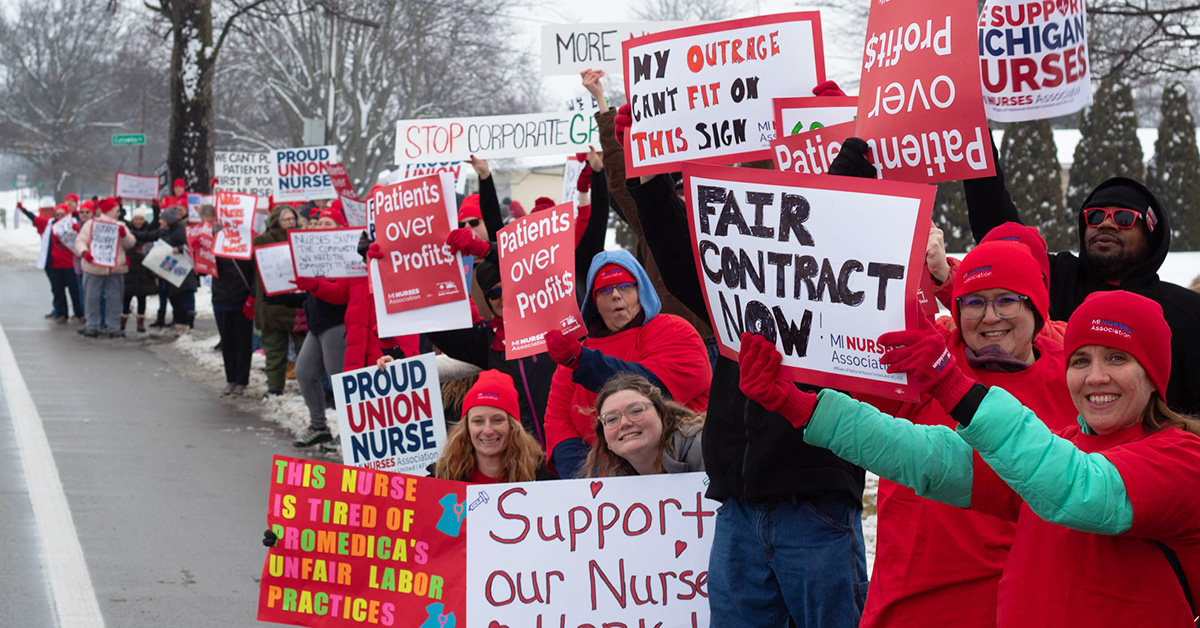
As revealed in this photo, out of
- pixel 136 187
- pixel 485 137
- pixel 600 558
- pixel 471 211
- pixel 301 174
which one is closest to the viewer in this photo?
pixel 600 558

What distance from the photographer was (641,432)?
4.39m

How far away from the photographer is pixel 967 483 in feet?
8.98

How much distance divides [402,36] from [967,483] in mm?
35880

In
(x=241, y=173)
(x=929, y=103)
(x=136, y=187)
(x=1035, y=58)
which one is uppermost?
(x=136, y=187)

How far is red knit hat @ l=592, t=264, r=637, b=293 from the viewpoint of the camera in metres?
5.09

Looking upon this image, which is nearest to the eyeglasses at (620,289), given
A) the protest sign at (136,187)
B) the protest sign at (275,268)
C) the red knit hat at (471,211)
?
the red knit hat at (471,211)

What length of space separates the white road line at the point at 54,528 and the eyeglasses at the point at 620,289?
2.72 meters

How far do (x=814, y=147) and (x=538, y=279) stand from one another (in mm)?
1708

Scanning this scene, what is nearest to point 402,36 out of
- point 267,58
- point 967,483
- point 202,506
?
point 267,58

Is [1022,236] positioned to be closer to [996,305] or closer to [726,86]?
[996,305]

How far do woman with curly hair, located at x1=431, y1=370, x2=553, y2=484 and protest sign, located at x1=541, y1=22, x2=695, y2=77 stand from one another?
326 cm

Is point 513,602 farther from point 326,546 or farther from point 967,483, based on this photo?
point 967,483

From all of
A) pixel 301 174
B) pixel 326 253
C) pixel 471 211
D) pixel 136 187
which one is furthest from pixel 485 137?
pixel 136 187

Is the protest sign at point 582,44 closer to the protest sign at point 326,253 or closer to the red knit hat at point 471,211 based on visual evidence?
the red knit hat at point 471,211
